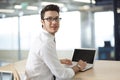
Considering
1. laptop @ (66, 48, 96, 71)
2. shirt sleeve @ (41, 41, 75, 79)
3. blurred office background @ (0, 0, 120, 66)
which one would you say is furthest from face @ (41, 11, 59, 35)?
blurred office background @ (0, 0, 120, 66)

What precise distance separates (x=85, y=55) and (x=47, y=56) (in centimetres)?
65

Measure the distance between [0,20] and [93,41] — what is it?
2.37m

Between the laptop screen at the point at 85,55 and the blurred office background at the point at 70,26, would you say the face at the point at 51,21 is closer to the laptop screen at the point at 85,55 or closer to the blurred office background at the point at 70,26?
the laptop screen at the point at 85,55

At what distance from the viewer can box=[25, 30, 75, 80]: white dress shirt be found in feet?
4.90

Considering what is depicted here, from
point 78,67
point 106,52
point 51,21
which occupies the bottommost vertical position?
point 106,52

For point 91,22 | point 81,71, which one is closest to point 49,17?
point 81,71

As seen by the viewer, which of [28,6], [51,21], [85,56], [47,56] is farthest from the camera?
[28,6]

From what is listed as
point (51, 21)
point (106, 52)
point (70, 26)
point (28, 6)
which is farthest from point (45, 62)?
point (28, 6)

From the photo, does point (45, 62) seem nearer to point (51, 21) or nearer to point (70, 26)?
point (51, 21)

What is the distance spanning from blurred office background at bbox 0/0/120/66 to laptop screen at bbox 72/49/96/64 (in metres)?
1.70

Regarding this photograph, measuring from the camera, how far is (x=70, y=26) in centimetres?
473

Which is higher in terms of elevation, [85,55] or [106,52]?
[85,55]

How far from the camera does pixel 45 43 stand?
1501 millimetres

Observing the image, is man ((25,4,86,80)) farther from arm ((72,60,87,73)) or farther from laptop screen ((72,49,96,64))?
laptop screen ((72,49,96,64))
